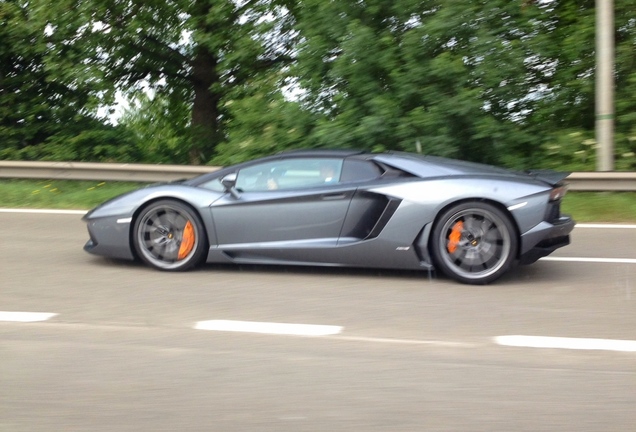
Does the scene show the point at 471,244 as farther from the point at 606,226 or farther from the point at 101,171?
the point at 101,171

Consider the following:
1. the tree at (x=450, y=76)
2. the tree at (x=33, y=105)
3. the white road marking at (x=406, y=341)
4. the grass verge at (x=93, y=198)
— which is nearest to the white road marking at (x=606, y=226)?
the grass verge at (x=93, y=198)

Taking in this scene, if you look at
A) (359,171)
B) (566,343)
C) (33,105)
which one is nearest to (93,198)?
(359,171)

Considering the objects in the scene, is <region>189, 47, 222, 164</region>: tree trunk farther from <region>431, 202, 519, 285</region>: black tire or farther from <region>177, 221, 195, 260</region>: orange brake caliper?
<region>431, 202, 519, 285</region>: black tire

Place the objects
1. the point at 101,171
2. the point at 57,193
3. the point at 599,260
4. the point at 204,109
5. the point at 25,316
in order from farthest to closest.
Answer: the point at 204,109, the point at 101,171, the point at 57,193, the point at 599,260, the point at 25,316

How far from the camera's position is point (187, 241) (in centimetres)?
716

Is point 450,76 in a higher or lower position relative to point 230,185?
higher

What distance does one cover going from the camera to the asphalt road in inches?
159

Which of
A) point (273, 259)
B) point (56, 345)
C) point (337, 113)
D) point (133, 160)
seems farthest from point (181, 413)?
point (133, 160)

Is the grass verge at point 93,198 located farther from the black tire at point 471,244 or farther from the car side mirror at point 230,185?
Result: the car side mirror at point 230,185

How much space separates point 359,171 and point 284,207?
26.5 inches

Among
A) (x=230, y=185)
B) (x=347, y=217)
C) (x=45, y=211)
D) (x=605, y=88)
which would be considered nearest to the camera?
(x=347, y=217)

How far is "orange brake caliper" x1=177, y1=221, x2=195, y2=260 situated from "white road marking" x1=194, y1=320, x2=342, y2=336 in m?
1.61

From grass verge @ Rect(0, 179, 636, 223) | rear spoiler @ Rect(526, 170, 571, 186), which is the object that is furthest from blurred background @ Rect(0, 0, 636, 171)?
rear spoiler @ Rect(526, 170, 571, 186)

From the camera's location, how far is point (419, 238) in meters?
6.71
